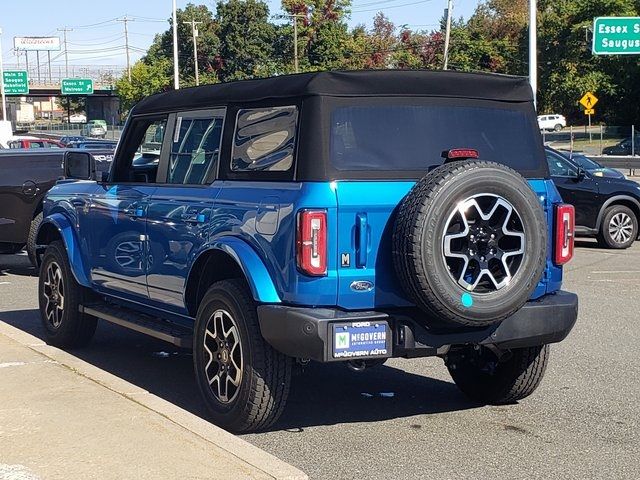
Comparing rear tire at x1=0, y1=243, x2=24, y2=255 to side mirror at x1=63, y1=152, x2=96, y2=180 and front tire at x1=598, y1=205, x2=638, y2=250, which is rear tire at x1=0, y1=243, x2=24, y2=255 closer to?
side mirror at x1=63, y1=152, x2=96, y2=180

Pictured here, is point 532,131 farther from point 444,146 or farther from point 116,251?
point 116,251

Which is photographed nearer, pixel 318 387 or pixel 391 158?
pixel 391 158

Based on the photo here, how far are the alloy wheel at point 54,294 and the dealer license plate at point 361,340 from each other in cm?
363

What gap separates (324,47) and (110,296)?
73692mm

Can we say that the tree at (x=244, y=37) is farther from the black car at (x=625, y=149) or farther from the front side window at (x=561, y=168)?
the front side window at (x=561, y=168)

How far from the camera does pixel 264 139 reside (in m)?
6.00

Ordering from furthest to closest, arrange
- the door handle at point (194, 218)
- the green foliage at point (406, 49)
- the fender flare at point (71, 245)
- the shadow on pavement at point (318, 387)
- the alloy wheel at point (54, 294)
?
the green foliage at point (406, 49) → the alloy wheel at point (54, 294) → the fender flare at point (71, 245) → the shadow on pavement at point (318, 387) → the door handle at point (194, 218)

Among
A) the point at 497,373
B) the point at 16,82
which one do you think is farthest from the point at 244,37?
the point at 497,373

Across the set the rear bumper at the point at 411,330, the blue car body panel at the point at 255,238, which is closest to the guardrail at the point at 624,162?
the blue car body panel at the point at 255,238

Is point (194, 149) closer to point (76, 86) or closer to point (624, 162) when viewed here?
point (624, 162)

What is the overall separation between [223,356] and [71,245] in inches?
103

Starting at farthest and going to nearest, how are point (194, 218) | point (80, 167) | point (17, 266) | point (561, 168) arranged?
point (561, 168), point (17, 266), point (80, 167), point (194, 218)

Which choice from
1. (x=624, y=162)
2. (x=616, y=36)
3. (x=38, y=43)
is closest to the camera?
(x=616, y=36)

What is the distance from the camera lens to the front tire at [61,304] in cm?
817
